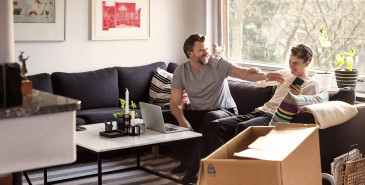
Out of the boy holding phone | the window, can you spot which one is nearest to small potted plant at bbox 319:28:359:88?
the window

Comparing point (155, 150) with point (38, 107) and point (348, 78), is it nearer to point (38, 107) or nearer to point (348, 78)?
point (348, 78)

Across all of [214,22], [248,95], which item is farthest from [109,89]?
[214,22]

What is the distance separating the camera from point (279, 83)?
4.86m

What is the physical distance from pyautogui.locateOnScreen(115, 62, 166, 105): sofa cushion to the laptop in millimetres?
1406

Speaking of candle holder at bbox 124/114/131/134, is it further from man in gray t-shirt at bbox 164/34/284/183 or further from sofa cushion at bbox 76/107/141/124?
sofa cushion at bbox 76/107/141/124

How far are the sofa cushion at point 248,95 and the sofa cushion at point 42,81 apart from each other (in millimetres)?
1675

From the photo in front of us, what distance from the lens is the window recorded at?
5059mm

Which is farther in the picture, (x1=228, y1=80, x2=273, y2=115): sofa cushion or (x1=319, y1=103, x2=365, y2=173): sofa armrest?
(x1=228, y1=80, x2=273, y2=115): sofa cushion

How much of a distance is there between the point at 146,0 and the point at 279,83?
1.98 m

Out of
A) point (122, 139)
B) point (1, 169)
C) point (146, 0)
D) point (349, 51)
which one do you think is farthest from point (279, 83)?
point (1, 169)

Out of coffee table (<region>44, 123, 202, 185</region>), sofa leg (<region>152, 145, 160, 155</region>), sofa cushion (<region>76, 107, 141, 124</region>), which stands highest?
sofa cushion (<region>76, 107, 141, 124</region>)

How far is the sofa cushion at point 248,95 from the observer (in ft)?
16.9

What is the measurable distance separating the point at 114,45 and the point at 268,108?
1.97m

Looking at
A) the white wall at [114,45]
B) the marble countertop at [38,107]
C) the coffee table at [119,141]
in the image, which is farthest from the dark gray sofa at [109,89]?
the marble countertop at [38,107]
